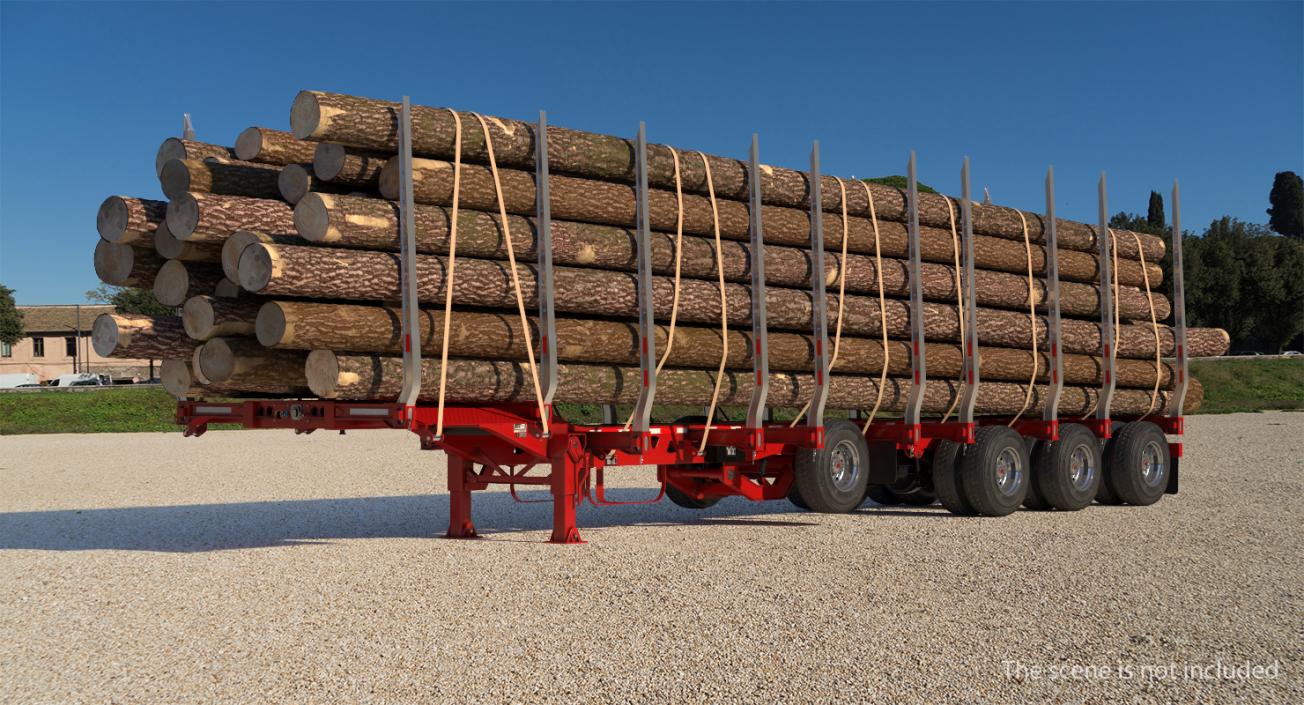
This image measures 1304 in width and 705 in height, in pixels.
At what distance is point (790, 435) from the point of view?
43.9ft

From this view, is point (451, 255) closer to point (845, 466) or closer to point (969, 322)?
point (845, 466)

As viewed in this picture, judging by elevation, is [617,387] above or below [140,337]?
below

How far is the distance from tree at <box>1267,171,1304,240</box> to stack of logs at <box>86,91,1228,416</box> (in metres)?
134

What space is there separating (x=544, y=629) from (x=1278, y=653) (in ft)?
14.2

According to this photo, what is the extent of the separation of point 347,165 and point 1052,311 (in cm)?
906

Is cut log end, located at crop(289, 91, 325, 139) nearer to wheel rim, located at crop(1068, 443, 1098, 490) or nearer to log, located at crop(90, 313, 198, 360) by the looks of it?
log, located at crop(90, 313, 198, 360)

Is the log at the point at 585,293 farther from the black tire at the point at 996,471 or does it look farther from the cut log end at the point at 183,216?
the black tire at the point at 996,471

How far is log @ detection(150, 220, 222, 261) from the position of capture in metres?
10.9

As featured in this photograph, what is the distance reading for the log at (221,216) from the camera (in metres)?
10.5

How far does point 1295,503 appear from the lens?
52.3ft

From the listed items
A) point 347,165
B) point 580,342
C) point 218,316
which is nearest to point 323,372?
point 218,316

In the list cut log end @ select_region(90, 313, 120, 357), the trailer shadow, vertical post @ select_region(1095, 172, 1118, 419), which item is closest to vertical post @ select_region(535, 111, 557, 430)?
the trailer shadow

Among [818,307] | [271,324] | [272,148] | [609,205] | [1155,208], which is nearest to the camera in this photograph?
[271,324]

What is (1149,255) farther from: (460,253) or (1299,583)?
(460,253)
